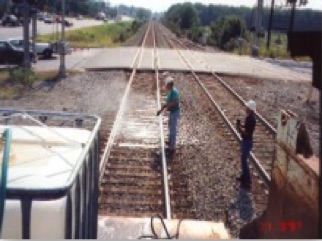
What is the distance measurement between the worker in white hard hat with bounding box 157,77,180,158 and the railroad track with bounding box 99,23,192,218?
0.24m

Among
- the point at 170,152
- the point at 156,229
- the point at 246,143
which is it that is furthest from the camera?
the point at 170,152

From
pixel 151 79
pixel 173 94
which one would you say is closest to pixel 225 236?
pixel 173 94

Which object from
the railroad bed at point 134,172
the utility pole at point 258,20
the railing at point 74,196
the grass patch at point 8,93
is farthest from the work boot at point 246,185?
the utility pole at point 258,20

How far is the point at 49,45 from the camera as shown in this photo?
1121 inches

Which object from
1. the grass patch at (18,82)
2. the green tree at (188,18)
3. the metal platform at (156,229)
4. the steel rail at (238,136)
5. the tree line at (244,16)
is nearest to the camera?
the tree line at (244,16)

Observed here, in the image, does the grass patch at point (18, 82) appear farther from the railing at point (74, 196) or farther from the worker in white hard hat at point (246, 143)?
the railing at point (74, 196)

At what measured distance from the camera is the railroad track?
725cm

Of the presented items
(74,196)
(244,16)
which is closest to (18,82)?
(74,196)

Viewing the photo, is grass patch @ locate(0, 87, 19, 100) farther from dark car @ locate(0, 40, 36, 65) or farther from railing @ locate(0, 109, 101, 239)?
railing @ locate(0, 109, 101, 239)

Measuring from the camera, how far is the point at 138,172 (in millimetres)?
8766

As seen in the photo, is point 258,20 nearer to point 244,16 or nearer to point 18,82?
point 18,82

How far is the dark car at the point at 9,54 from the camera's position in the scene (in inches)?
950

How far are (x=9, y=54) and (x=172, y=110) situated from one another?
16.5 meters

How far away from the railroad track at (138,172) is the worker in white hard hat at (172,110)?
237 mm
